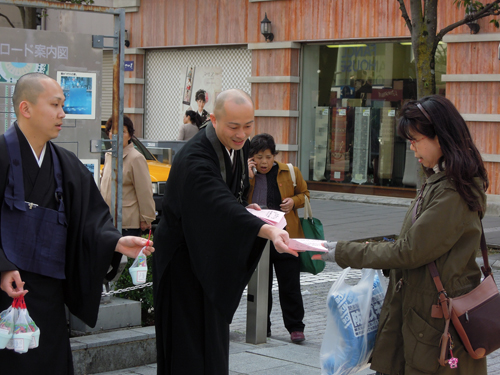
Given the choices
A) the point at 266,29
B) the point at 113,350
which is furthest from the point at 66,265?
the point at 266,29

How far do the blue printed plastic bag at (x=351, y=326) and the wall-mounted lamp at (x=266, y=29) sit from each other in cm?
1307

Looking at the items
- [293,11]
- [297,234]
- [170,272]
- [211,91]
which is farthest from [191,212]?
[211,91]

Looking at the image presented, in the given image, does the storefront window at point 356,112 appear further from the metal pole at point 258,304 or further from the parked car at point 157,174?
the metal pole at point 258,304

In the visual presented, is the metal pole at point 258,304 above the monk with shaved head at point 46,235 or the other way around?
the other way around

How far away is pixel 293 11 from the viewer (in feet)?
52.2

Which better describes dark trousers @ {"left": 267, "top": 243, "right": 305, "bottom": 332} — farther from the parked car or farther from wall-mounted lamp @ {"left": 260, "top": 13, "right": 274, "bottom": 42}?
wall-mounted lamp @ {"left": 260, "top": 13, "right": 274, "bottom": 42}

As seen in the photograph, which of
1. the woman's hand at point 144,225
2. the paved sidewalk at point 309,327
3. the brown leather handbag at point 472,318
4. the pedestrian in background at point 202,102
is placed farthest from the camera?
the pedestrian in background at point 202,102

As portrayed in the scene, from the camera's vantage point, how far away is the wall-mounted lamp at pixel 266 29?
1598cm

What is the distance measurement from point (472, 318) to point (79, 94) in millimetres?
3247

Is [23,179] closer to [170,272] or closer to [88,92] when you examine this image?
[170,272]

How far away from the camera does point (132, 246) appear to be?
338 centimetres

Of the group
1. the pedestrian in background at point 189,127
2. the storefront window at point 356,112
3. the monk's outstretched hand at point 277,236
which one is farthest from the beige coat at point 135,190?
the storefront window at point 356,112

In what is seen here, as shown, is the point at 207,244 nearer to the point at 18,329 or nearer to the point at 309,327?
the point at 18,329

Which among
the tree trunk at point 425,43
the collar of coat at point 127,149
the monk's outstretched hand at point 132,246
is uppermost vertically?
the tree trunk at point 425,43
